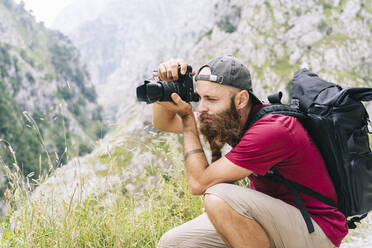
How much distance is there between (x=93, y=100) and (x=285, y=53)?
101397 millimetres

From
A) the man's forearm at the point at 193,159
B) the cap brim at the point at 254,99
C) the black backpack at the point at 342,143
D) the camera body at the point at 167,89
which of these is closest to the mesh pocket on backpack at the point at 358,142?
the black backpack at the point at 342,143

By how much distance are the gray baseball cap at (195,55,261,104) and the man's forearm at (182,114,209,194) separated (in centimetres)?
49

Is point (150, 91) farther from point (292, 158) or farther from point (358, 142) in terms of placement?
point (358, 142)

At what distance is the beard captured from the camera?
255cm

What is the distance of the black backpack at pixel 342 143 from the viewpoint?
2150 mm

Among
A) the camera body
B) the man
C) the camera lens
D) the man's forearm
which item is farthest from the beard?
the camera lens

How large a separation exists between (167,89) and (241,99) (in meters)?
0.70

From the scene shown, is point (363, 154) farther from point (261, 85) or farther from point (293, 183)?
point (261, 85)

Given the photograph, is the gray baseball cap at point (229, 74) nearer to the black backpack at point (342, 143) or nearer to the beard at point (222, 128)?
the beard at point (222, 128)

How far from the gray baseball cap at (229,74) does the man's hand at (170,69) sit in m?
0.27

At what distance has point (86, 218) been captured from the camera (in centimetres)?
293

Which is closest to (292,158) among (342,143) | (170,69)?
(342,143)

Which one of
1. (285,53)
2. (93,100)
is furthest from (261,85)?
(93,100)

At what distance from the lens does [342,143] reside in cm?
216
